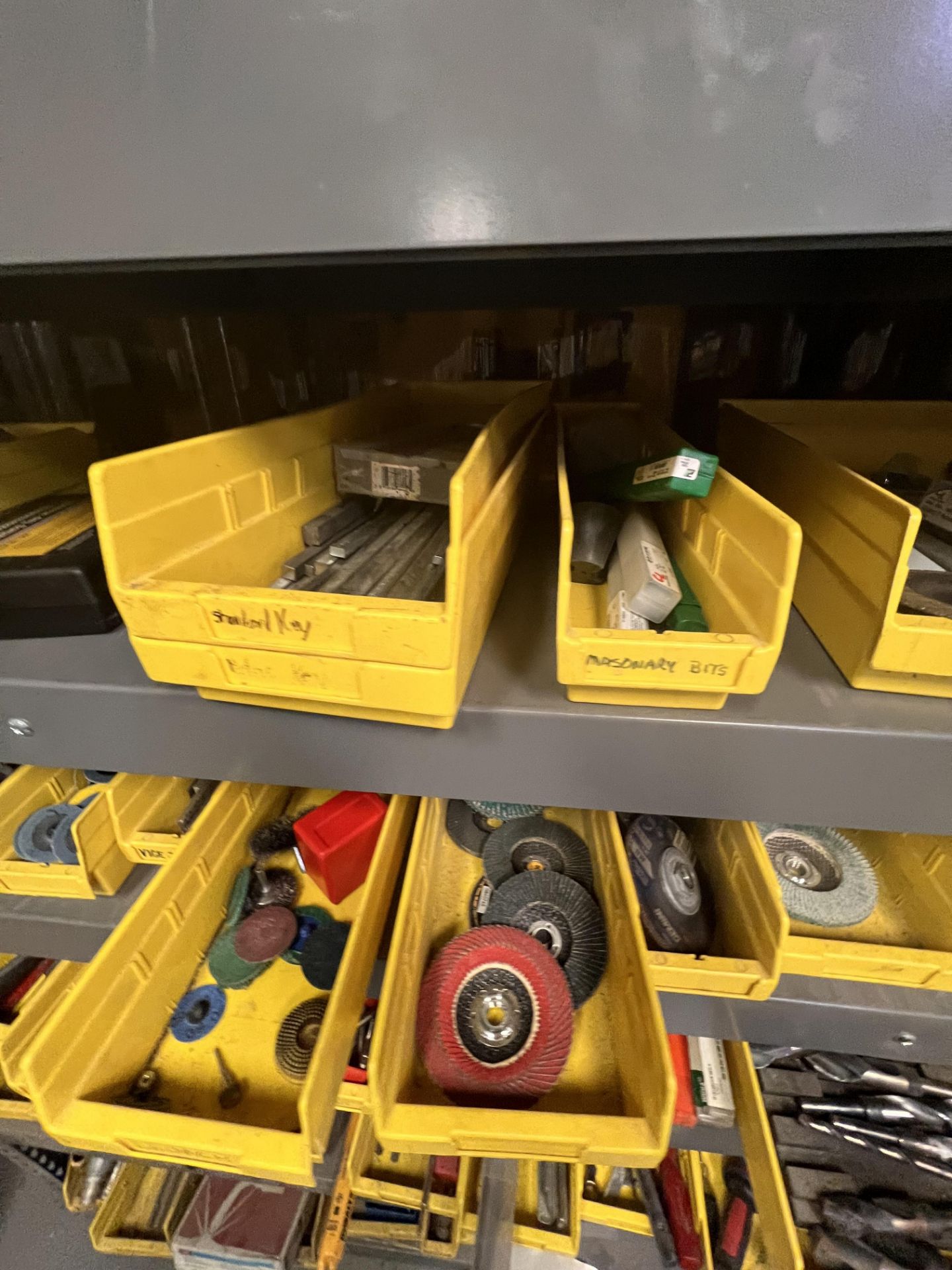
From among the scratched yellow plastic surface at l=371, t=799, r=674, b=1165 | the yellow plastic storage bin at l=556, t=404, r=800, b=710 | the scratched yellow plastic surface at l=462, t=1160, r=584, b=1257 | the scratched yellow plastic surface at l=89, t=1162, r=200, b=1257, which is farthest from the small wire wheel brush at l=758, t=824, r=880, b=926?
the scratched yellow plastic surface at l=89, t=1162, r=200, b=1257

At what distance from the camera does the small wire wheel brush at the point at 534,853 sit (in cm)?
63

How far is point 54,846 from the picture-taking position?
584 mm

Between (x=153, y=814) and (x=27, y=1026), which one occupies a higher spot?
(x=153, y=814)

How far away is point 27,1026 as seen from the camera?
0.58m

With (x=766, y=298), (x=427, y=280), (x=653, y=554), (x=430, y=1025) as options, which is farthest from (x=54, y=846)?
(x=766, y=298)

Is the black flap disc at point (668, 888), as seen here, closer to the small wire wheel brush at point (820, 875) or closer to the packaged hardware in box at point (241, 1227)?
the small wire wheel brush at point (820, 875)

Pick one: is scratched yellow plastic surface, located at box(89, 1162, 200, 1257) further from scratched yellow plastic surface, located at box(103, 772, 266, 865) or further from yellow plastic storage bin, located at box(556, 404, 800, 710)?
yellow plastic storage bin, located at box(556, 404, 800, 710)

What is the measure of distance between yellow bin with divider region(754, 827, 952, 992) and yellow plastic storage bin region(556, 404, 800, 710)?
25 cm

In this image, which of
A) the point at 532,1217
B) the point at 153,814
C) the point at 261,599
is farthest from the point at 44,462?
the point at 532,1217

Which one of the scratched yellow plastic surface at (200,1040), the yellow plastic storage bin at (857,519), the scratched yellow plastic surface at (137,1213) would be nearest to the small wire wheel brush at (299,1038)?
the scratched yellow plastic surface at (200,1040)

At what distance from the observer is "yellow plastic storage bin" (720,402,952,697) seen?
1.12 ft

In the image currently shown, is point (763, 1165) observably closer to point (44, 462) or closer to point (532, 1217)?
point (532, 1217)

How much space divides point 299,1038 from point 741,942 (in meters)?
0.39

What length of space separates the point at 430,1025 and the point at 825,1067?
48cm
